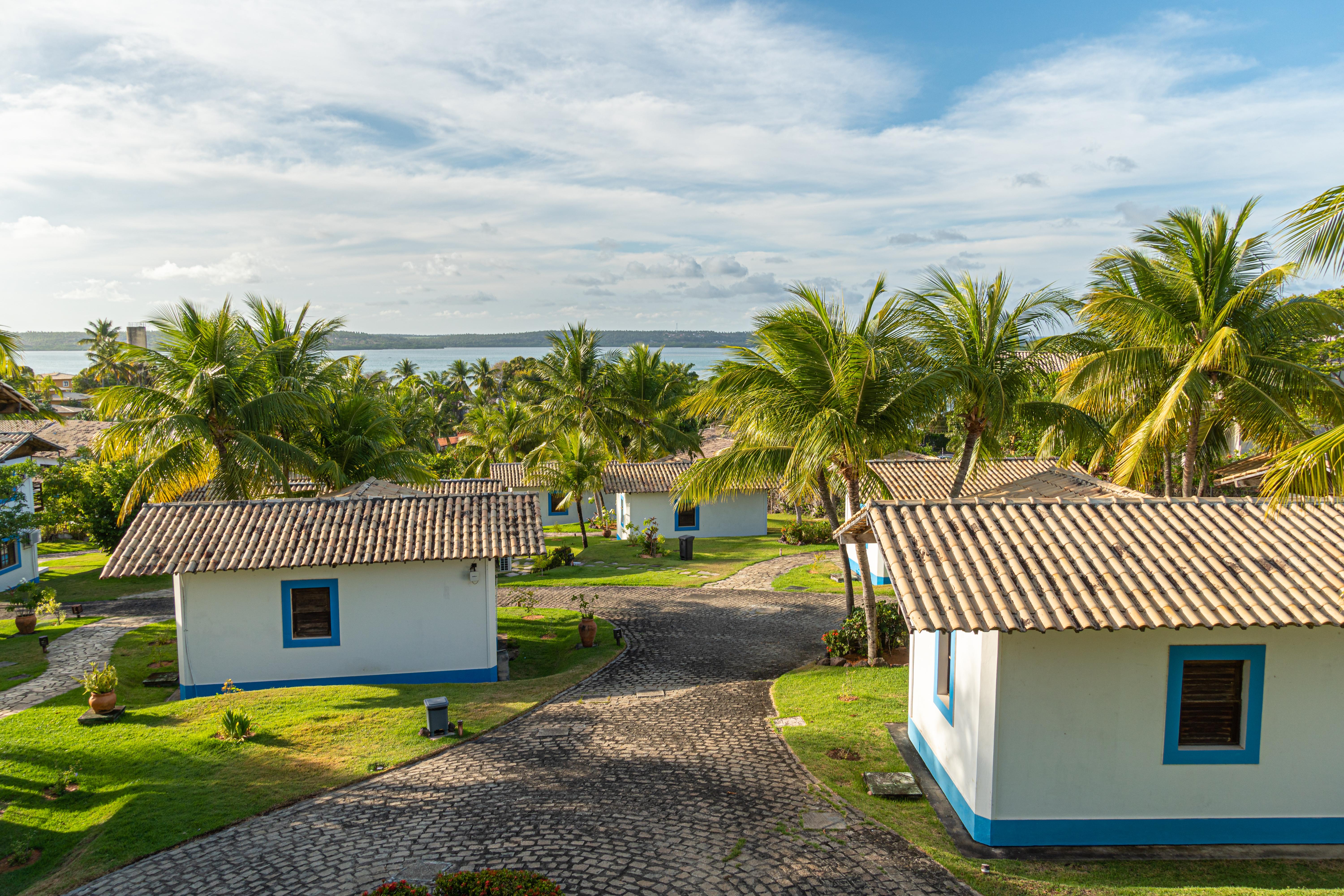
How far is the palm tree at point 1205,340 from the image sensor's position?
14219mm

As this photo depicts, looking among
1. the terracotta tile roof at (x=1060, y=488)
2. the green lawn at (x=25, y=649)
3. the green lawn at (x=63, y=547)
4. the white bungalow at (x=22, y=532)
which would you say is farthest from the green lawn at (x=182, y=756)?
the green lawn at (x=63, y=547)

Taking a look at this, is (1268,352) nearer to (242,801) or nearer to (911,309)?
(911,309)

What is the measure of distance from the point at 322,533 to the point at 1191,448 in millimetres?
16636

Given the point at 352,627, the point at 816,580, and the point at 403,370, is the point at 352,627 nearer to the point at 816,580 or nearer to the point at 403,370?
the point at 816,580

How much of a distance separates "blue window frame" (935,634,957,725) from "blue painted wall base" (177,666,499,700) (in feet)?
28.8

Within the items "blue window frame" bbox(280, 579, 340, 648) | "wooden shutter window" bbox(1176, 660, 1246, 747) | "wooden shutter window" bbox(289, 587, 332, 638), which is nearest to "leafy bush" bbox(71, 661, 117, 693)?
"blue window frame" bbox(280, 579, 340, 648)

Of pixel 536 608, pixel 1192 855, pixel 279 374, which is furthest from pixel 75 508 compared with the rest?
pixel 1192 855

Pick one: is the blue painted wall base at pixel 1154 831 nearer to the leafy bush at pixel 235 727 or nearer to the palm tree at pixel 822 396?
the palm tree at pixel 822 396

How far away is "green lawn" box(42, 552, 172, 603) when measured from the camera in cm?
2481

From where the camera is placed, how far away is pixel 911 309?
15.2 meters

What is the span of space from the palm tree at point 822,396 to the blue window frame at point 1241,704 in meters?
6.25

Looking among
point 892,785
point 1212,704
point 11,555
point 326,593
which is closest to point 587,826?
point 892,785

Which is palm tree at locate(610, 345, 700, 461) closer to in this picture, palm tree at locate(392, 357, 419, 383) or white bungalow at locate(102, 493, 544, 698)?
white bungalow at locate(102, 493, 544, 698)

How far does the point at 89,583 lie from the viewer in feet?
87.9
